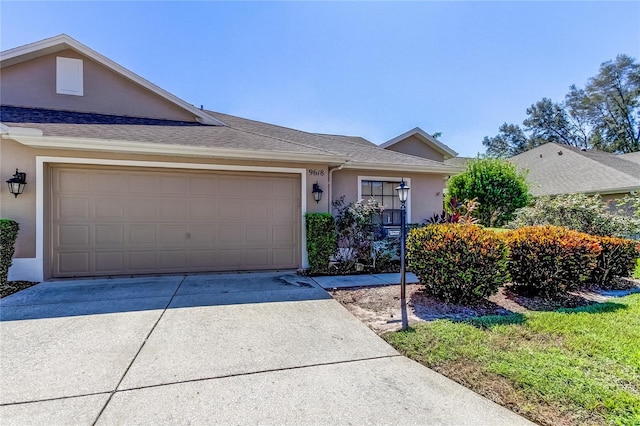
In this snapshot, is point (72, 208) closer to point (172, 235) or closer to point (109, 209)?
point (109, 209)

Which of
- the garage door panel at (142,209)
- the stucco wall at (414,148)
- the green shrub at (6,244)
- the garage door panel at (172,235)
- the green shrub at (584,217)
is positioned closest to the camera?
the green shrub at (6,244)

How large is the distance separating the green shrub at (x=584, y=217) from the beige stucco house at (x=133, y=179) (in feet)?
12.7

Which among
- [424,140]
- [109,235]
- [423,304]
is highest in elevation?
[424,140]

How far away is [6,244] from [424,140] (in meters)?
16.3

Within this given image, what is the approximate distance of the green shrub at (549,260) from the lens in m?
5.46

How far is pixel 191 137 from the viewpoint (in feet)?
24.0

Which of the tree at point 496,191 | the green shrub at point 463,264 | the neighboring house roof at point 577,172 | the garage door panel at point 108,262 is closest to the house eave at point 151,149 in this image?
the garage door panel at point 108,262

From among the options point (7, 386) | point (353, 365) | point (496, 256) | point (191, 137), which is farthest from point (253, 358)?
point (191, 137)

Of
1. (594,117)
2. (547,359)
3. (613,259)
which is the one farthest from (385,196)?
(594,117)

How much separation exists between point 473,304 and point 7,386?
5.83 meters

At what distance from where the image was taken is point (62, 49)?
8.09 meters

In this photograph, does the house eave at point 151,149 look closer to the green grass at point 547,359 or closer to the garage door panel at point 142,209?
the garage door panel at point 142,209

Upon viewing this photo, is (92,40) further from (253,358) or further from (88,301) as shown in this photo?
(253,358)

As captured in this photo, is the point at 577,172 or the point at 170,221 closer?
the point at 170,221
